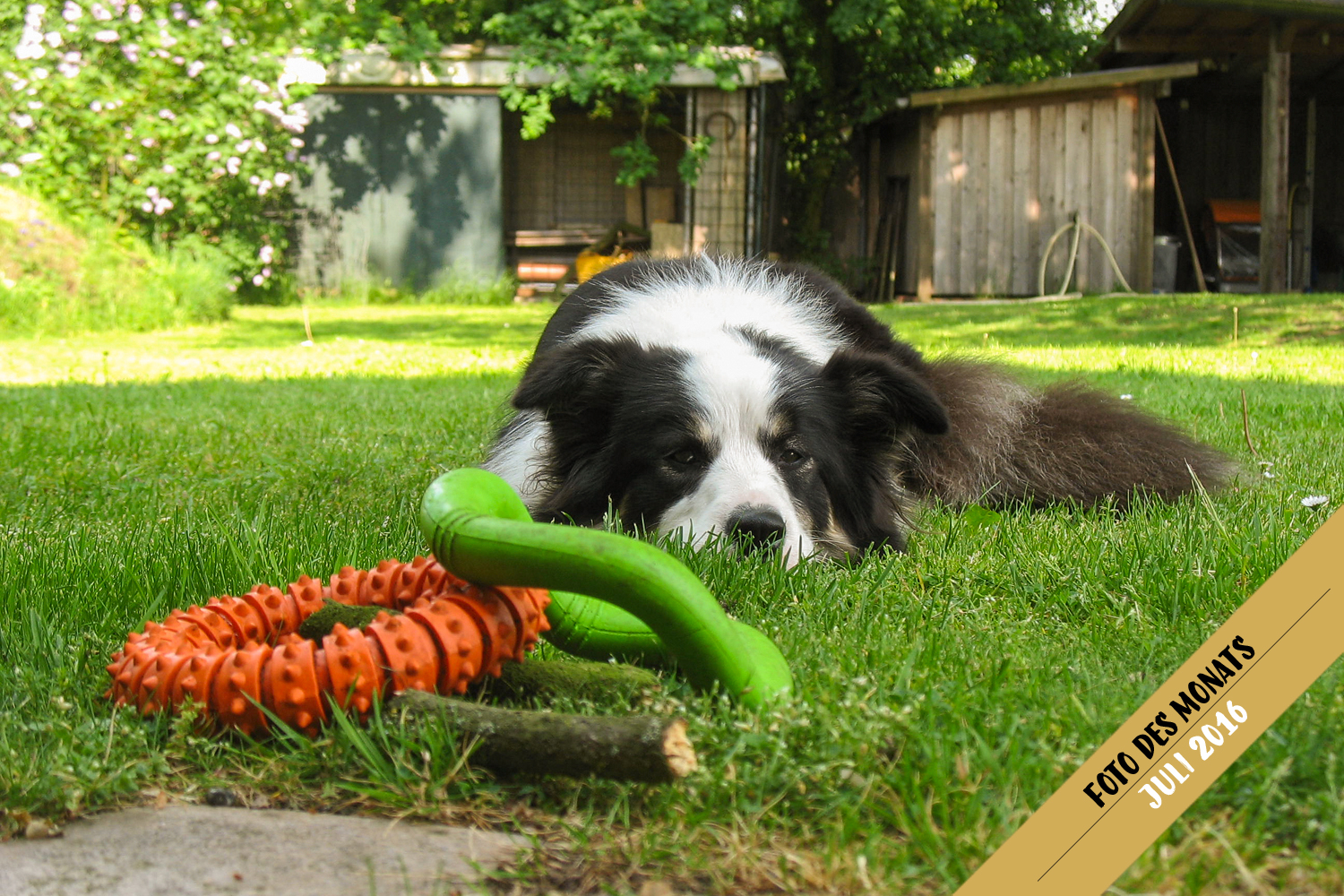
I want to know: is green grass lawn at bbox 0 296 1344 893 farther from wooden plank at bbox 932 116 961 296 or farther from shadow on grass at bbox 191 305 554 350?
wooden plank at bbox 932 116 961 296

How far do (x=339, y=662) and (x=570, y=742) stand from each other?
42 centimetres

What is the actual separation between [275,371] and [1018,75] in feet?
49.3

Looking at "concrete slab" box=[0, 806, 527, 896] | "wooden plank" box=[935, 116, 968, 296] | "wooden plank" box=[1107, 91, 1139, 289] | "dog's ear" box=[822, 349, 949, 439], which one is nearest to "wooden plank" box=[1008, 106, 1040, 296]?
"wooden plank" box=[935, 116, 968, 296]

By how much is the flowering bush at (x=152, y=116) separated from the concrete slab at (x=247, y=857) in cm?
1418

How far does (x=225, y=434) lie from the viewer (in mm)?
5594

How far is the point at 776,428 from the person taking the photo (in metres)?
3.23

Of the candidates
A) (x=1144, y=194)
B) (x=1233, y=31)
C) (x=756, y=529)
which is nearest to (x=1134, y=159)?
(x=1144, y=194)

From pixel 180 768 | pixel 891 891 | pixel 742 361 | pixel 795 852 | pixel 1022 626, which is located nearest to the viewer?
pixel 891 891

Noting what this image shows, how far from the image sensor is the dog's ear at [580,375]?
328cm

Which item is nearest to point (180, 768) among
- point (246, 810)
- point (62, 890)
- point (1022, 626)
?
point (246, 810)

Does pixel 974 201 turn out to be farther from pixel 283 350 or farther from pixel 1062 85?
pixel 283 350

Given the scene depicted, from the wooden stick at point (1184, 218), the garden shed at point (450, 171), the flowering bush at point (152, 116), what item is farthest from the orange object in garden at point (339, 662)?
the wooden stick at point (1184, 218)

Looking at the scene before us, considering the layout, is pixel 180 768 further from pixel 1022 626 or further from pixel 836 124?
pixel 836 124

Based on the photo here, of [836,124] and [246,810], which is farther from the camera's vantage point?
[836,124]
